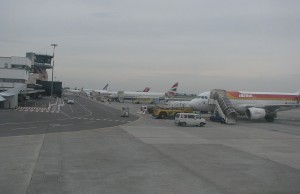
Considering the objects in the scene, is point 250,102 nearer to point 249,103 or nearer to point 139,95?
point 249,103

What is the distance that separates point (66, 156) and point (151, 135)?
43.5 feet

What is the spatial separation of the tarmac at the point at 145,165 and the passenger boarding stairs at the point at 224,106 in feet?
63.0

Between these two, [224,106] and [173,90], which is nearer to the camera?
[224,106]

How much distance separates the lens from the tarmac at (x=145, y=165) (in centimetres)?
1554

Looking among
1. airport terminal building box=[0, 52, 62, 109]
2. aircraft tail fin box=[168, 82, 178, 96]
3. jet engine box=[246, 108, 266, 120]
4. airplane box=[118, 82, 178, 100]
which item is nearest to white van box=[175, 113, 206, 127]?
jet engine box=[246, 108, 266, 120]

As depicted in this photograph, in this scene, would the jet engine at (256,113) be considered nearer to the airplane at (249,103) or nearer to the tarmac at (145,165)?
the airplane at (249,103)

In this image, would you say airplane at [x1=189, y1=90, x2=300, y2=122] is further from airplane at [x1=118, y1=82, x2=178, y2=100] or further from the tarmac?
airplane at [x1=118, y1=82, x2=178, y2=100]

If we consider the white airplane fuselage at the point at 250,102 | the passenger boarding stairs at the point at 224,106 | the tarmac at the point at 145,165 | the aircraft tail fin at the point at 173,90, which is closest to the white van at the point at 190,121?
the passenger boarding stairs at the point at 224,106

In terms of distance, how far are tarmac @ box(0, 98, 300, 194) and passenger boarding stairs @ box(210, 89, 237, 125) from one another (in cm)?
1920

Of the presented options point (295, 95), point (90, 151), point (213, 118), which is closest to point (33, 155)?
point (90, 151)

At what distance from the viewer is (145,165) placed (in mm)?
20062

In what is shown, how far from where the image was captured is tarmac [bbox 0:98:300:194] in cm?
1554

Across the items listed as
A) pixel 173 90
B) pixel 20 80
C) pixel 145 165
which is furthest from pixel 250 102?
pixel 173 90

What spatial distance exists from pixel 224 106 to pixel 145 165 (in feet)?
117
